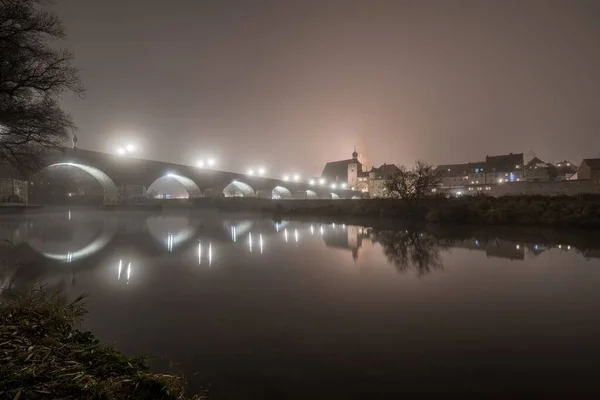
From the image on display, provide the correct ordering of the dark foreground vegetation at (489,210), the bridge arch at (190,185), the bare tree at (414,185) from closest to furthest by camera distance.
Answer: the dark foreground vegetation at (489,210), the bare tree at (414,185), the bridge arch at (190,185)

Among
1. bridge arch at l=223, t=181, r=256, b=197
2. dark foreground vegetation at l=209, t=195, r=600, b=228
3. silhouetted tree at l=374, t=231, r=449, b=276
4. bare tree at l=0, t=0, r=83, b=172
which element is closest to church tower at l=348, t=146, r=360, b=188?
bridge arch at l=223, t=181, r=256, b=197

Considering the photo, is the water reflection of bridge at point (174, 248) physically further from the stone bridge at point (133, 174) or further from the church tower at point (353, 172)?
the church tower at point (353, 172)

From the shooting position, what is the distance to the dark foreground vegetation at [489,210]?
889 inches

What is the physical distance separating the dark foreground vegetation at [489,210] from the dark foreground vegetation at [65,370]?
2758cm

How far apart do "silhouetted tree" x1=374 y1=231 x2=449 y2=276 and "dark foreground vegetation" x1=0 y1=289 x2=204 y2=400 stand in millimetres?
8423

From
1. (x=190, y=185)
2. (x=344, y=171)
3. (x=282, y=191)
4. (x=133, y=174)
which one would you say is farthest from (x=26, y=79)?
(x=344, y=171)

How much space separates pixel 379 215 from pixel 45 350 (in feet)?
107

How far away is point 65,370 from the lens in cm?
288

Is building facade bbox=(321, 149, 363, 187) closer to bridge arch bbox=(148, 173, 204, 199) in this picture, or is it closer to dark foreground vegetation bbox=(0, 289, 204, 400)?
bridge arch bbox=(148, 173, 204, 199)

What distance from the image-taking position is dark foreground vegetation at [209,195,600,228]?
22.6m

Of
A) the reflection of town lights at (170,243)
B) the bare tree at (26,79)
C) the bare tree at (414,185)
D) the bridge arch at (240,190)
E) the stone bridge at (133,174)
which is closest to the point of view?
the bare tree at (26,79)

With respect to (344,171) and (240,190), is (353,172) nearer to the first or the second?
(344,171)

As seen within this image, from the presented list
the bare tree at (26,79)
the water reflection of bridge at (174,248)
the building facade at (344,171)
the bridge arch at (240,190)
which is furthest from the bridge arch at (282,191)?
the bare tree at (26,79)

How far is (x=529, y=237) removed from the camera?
17.9 meters
